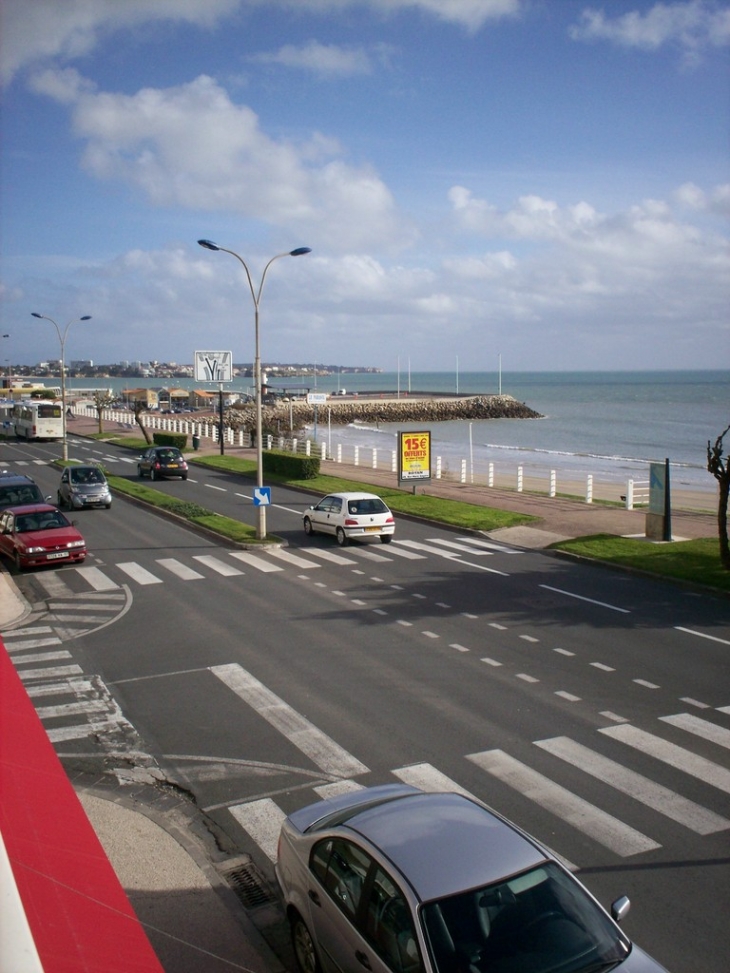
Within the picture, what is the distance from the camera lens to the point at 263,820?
9.48 m

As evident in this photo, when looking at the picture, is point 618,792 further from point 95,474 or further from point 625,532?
point 95,474

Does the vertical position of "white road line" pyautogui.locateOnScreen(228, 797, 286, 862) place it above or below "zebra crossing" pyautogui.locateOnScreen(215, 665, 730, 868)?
below

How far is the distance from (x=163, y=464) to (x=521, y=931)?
39677 millimetres

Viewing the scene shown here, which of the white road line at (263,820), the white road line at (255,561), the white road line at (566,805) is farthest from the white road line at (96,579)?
the white road line at (566,805)

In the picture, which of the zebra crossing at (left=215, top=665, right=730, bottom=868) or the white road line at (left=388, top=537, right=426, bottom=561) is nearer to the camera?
the zebra crossing at (left=215, top=665, right=730, bottom=868)

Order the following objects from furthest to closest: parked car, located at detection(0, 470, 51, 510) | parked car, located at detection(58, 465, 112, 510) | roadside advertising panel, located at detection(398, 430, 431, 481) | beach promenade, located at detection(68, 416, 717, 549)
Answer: roadside advertising panel, located at detection(398, 430, 431, 481)
parked car, located at detection(58, 465, 112, 510)
parked car, located at detection(0, 470, 51, 510)
beach promenade, located at detection(68, 416, 717, 549)

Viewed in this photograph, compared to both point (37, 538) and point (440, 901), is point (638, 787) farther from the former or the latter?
point (37, 538)

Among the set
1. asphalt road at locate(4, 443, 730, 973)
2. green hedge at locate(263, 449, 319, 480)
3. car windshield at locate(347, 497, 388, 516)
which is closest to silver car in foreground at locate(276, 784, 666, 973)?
asphalt road at locate(4, 443, 730, 973)

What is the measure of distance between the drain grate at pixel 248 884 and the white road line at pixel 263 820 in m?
0.30

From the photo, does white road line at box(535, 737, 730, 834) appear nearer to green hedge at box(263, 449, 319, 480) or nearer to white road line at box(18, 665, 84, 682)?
white road line at box(18, 665, 84, 682)

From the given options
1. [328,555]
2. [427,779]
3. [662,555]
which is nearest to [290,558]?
[328,555]

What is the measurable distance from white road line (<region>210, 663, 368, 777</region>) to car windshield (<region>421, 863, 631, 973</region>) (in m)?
4.89

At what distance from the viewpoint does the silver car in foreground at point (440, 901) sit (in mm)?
5434

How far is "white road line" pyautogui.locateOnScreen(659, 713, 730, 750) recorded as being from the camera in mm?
11453
